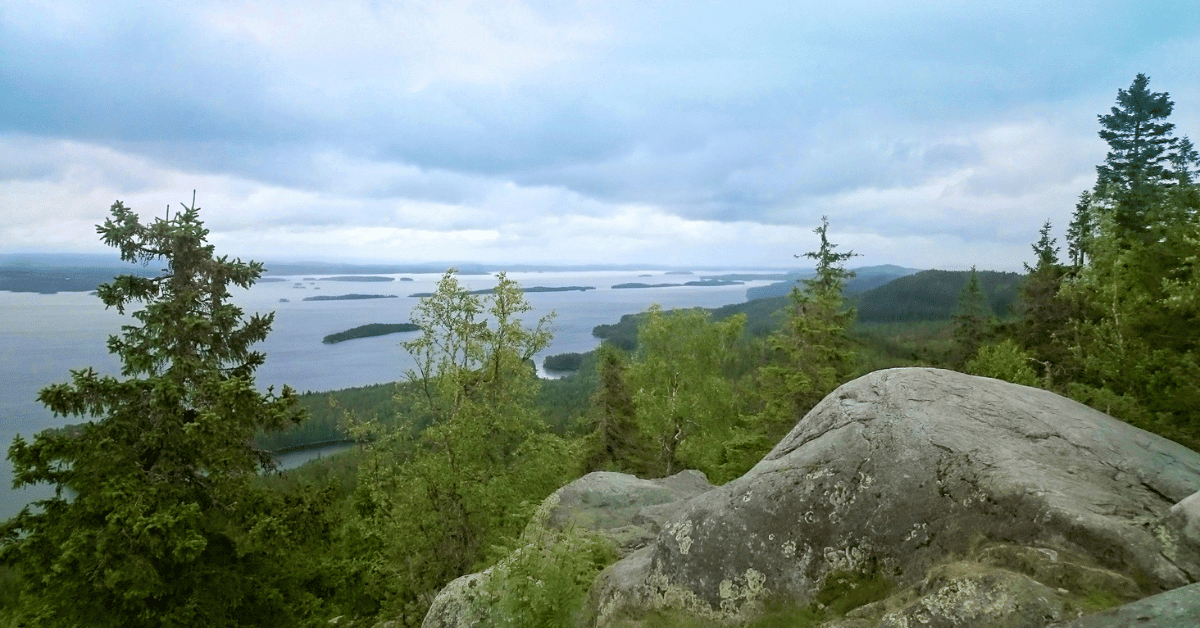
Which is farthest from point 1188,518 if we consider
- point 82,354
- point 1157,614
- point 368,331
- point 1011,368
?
point 368,331

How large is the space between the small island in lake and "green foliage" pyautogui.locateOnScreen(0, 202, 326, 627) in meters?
163

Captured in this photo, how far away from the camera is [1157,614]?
4688 millimetres

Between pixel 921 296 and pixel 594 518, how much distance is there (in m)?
200

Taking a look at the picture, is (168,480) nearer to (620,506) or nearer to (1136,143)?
(620,506)

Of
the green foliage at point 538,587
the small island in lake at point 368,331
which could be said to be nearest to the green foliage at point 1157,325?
the green foliage at point 538,587

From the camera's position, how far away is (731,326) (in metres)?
28.8

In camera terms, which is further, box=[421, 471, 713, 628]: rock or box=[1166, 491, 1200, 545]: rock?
box=[421, 471, 713, 628]: rock

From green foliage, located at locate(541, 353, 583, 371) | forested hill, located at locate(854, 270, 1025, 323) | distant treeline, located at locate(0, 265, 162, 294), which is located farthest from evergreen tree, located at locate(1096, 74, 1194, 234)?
distant treeline, located at locate(0, 265, 162, 294)

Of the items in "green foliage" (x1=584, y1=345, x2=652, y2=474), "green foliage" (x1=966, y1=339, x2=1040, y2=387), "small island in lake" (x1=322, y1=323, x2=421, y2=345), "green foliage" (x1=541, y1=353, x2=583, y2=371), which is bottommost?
"green foliage" (x1=541, y1=353, x2=583, y2=371)

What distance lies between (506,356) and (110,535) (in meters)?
12.2

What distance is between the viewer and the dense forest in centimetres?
1151

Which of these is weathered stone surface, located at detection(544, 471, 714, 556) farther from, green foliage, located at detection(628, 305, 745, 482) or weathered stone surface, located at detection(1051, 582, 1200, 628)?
green foliage, located at detection(628, 305, 745, 482)

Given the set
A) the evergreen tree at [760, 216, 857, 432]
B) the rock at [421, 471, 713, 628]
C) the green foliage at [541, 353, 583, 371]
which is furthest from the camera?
the green foliage at [541, 353, 583, 371]

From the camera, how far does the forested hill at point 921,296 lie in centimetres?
17025
